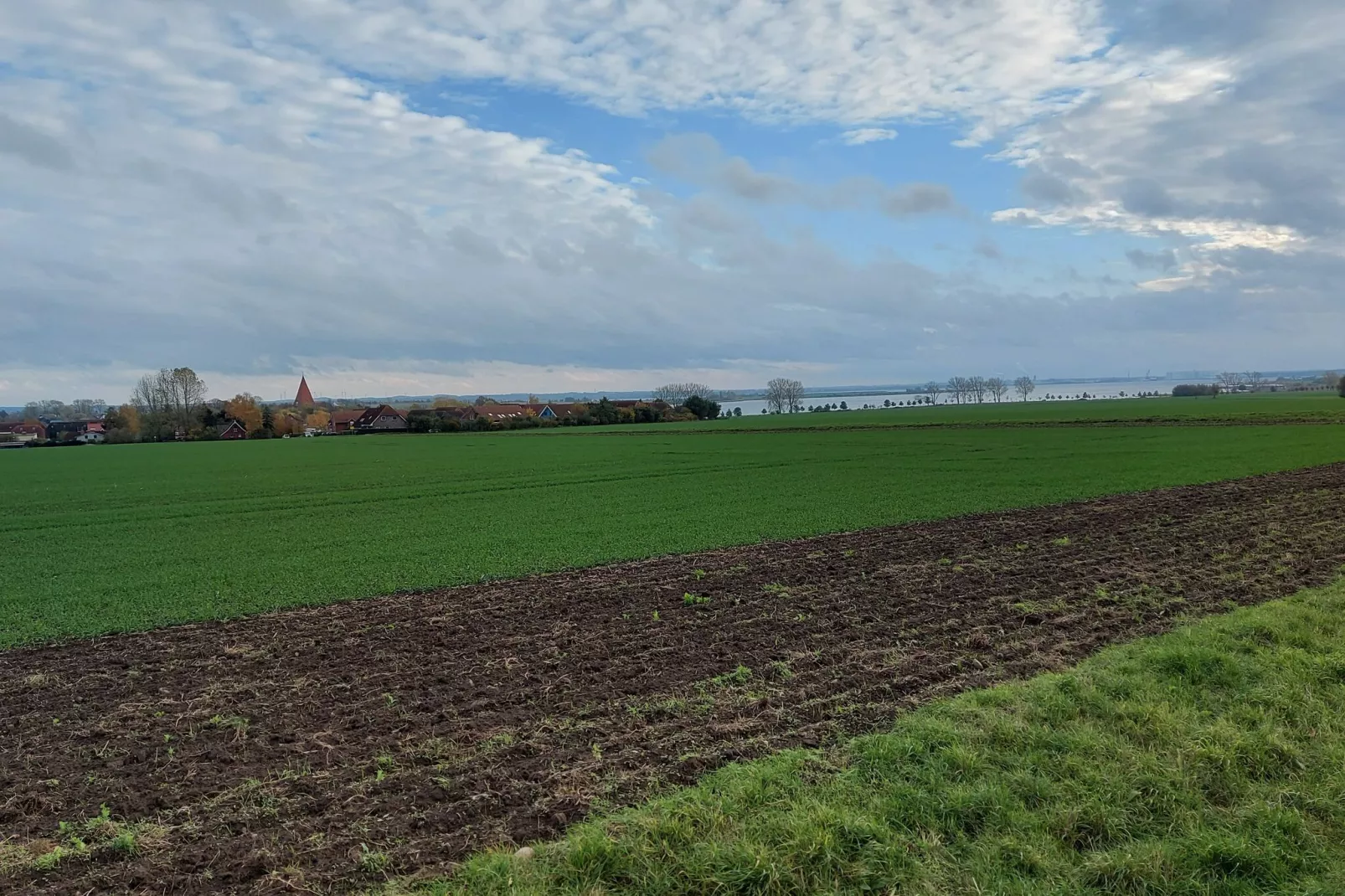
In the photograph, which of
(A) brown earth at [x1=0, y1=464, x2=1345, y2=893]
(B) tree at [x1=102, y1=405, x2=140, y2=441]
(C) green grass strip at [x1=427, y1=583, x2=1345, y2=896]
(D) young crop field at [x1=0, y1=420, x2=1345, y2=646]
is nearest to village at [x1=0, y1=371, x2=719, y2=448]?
(B) tree at [x1=102, y1=405, x2=140, y2=441]

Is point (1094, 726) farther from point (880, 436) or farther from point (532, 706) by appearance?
point (880, 436)

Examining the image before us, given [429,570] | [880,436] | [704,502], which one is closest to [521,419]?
[880,436]

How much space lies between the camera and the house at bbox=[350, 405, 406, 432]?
138 metres

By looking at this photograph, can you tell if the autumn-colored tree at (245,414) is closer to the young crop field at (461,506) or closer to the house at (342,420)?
the house at (342,420)

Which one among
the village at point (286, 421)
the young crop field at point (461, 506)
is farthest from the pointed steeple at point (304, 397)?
the young crop field at point (461, 506)

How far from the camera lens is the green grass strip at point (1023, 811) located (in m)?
4.74

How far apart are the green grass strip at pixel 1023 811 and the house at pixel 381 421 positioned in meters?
139

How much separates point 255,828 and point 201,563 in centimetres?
1554

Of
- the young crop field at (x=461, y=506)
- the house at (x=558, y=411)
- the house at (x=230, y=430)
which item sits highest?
the house at (x=558, y=411)

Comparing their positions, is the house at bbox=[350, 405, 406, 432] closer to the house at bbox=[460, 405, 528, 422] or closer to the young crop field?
the house at bbox=[460, 405, 528, 422]

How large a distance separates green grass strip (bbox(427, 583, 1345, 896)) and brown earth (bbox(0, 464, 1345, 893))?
677 mm

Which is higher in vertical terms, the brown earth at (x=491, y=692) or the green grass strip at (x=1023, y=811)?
the green grass strip at (x=1023, y=811)

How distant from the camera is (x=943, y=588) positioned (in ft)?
43.1

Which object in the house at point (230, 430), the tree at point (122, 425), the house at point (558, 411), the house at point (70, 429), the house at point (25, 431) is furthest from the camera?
the house at point (558, 411)
